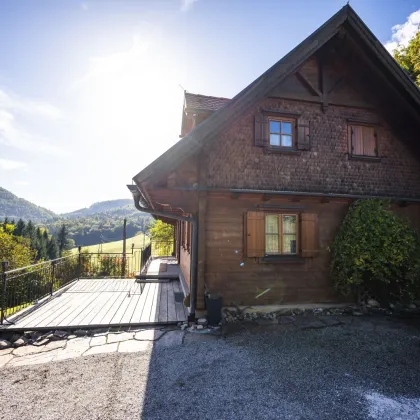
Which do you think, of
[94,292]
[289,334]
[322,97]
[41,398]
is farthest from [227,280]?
[322,97]

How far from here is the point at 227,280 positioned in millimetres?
6699

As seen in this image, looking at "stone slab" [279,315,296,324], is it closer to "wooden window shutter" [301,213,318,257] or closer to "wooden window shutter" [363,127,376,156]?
"wooden window shutter" [301,213,318,257]

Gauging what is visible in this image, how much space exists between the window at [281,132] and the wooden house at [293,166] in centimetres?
3

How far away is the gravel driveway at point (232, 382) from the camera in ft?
10.7

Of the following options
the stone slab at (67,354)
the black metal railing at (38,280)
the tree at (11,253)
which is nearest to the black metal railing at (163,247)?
the black metal railing at (38,280)

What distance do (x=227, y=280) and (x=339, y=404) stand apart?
362 centimetres

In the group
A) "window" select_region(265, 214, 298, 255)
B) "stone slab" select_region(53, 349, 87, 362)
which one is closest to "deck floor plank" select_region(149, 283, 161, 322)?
"stone slab" select_region(53, 349, 87, 362)

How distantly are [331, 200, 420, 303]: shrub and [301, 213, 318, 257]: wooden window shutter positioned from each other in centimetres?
62

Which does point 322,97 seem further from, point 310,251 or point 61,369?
point 61,369

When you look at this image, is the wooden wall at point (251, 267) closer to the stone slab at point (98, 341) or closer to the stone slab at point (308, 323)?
the stone slab at point (308, 323)

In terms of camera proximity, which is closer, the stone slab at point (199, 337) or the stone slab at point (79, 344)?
the stone slab at point (79, 344)

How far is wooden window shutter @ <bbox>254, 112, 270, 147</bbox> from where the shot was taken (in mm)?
7051

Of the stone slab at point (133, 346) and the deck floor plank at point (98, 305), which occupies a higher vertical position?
the deck floor plank at point (98, 305)

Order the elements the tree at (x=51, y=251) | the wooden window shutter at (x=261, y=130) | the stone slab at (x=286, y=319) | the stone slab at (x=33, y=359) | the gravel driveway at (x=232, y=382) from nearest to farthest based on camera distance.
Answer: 1. the gravel driveway at (x=232, y=382)
2. the stone slab at (x=33, y=359)
3. the stone slab at (x=286, y=319)
4. the wooden window shutter at (x=261, y=130)
5. the tree at (x=51, y=251)
